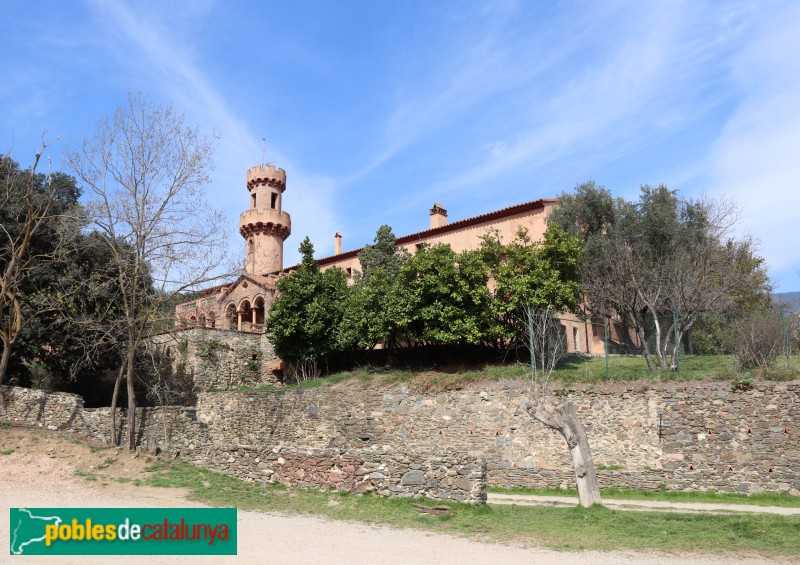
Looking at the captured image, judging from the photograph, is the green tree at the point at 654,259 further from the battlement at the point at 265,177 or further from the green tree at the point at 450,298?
the battlement at the point at 265,177

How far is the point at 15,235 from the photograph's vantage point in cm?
2489

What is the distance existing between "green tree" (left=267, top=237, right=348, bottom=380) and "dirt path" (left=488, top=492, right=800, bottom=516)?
1526 cm

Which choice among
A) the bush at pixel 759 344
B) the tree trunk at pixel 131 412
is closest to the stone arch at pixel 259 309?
the tree trunk at pixel 131 412

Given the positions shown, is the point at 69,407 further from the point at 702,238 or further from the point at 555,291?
the point at 702,238

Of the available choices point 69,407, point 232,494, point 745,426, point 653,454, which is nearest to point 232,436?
point 69,407

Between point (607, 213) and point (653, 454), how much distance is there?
15.5 meters

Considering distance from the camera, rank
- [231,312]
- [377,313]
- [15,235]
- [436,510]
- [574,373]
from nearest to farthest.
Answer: [436,510]
[574,373]
[15,235]
[377,313]
[231,312]

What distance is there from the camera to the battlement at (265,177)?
4466cm

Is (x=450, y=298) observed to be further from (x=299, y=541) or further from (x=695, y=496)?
(x=299, y=541)

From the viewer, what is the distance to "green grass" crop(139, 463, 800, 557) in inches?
375

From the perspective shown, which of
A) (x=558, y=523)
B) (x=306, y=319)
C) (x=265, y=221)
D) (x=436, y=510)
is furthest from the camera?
(x=265, y=221)

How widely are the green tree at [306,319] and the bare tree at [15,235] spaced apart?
10855 millimetres

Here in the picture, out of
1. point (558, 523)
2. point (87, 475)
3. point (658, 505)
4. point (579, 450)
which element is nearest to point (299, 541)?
point (558, 523)

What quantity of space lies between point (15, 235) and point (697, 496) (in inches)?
1087
